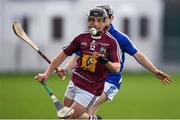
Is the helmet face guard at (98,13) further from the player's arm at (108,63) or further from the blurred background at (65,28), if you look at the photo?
the blurred background at (65,28)

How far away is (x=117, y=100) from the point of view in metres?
29.6

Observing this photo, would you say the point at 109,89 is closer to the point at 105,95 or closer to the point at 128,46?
the point at 105,95

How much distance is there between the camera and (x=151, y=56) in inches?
1864

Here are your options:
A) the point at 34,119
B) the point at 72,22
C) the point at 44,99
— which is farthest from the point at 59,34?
the point at 34,119

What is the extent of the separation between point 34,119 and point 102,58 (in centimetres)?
893

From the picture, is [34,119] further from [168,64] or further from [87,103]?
[168,64]

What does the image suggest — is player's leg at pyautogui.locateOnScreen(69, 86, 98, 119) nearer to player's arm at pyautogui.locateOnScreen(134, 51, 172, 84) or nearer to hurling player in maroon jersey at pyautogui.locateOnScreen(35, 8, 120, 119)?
hurling player in maroon jersey at pyautogui.locateOnScreen(35, 8, 120, 119)

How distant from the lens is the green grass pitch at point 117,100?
77.4 ft

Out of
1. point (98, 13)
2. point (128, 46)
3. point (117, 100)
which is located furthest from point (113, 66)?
point (117, 100)

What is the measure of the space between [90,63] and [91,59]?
72 millimetres

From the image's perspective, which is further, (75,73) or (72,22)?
(72,22)

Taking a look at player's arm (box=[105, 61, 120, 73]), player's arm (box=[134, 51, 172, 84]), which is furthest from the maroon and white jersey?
player's arm (box=[134, 51, 172, 84])

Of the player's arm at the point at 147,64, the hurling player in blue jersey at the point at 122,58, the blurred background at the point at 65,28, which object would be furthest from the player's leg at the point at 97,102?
the blurred background at the point at 65,28

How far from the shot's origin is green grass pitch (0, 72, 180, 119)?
23.6 meters
